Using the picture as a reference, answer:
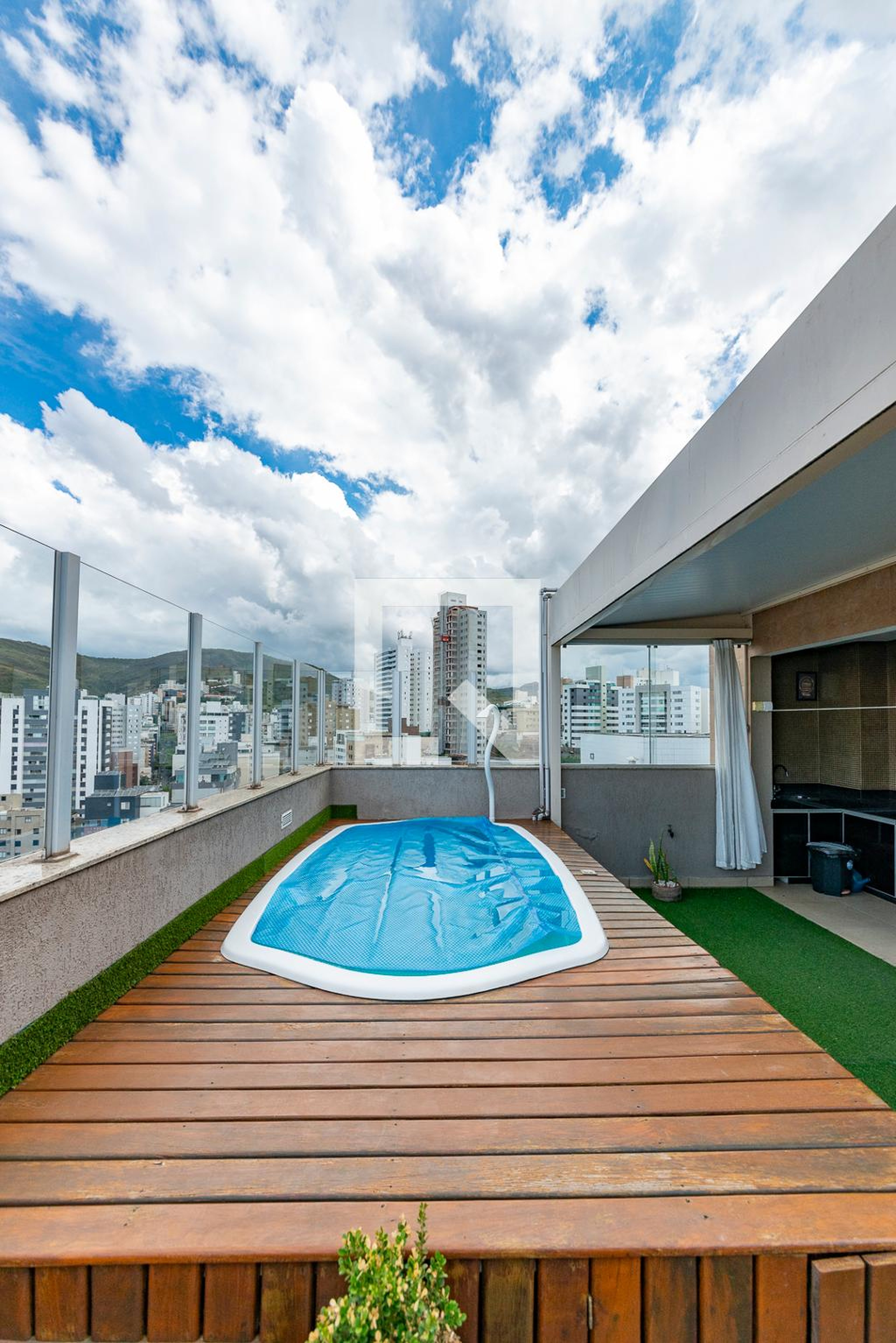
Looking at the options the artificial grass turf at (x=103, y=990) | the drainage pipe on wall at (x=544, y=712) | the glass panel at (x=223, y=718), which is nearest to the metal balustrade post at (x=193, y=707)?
the glass panel at (x=223, y=718)

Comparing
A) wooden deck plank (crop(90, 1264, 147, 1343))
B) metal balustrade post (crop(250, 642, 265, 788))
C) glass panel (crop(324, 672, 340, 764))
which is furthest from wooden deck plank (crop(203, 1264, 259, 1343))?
glass panel (crop(324, 672, 340, 764))

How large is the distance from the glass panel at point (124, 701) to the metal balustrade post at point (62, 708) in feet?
0.13

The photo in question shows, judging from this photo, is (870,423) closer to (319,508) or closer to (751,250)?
(751,250)

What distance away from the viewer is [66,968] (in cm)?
182

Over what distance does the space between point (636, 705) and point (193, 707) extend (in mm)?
4180

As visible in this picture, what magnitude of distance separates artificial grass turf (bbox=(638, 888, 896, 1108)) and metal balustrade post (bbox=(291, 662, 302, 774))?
10.7ft

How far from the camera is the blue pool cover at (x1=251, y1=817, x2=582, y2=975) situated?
2426 mm

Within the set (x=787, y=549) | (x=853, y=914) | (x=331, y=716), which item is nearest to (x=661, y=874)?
(x=853, y=914)

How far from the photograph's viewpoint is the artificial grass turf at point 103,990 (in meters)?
1.59

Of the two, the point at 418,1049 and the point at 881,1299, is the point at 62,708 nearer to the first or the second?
the point at 418,1049

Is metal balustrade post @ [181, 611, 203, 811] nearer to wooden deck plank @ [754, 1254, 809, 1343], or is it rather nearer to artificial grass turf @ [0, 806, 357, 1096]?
artificial grass turf @ [0, 806, 357, 1096]

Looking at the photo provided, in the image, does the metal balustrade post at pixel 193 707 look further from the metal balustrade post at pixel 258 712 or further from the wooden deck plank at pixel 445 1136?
the wooden deck plank at pixel 445 1136

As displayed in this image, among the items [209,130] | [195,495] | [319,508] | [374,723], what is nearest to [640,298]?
[209,130]

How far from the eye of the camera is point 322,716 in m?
5.66
